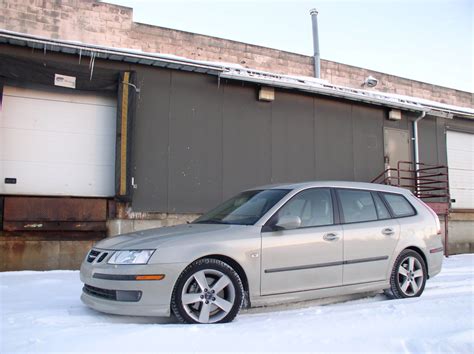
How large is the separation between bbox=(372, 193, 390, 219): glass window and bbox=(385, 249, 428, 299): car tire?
516 millimetres

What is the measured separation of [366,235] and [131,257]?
278 centimetres

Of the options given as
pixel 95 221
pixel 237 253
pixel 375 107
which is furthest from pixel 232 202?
pixel 375 107

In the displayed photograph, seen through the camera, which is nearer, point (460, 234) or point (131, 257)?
point (131, 257)

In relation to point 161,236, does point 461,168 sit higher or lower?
higher

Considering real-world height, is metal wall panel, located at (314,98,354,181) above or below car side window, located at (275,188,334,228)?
above

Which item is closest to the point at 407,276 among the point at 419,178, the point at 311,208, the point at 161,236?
the point at 311,208

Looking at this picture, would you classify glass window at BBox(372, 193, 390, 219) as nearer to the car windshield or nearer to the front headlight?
the car windshield

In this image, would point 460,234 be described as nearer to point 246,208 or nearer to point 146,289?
point 246,208

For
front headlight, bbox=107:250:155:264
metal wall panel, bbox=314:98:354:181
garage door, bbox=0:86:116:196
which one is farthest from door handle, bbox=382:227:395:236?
metal wall panel, bbox=314:98:354:181

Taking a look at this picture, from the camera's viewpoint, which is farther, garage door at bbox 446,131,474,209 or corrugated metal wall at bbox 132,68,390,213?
garage door at bbox 446,131,474,209

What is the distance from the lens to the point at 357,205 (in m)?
5.79

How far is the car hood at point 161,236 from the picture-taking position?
4551 millimetres

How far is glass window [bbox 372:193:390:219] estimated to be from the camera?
5.94 meters

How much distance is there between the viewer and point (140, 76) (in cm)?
975
